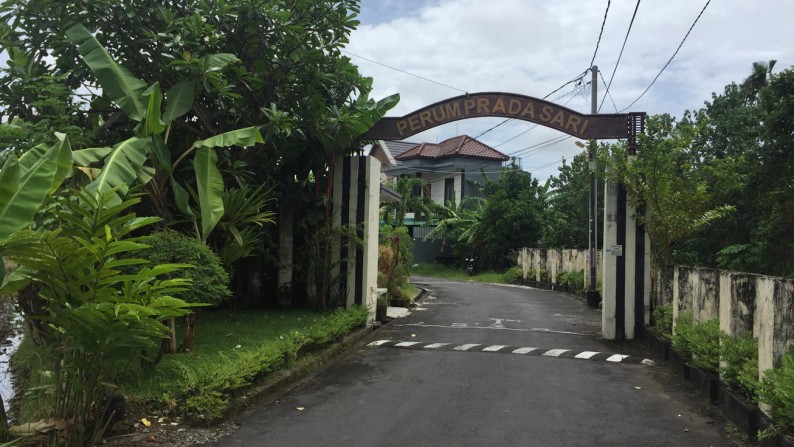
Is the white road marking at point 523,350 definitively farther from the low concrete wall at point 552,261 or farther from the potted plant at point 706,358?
the low concrete wall at point 552,261

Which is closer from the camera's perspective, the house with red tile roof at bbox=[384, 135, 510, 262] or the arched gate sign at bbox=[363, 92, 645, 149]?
the arched gate sign at bbox=[363, 92, 645, 149]

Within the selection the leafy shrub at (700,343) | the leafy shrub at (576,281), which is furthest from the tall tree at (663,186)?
the leafy shrub at (576,281)

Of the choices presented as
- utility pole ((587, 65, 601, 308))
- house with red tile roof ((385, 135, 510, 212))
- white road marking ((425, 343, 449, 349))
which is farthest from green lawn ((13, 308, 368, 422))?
house with red tile roof ((385, 135, 510, 212))

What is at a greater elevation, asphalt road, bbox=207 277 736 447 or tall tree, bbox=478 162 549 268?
tall tree, bbox=478 162 549 268

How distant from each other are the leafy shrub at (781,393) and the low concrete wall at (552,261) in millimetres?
15558

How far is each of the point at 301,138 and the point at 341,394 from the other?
494cm

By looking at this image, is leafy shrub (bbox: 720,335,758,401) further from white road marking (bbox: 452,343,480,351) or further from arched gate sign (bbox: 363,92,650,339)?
arched gate sign (bbox: 363,92,650,339)

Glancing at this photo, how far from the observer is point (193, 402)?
18.4 feet

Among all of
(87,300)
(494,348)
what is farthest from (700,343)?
(87,300)

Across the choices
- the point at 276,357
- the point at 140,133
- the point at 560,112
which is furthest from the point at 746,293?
the point at 140,133

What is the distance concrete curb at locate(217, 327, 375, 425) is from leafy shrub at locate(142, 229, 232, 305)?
1092 millimetres

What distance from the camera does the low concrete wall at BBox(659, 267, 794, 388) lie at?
5.25 m

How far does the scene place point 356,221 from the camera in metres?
11.8

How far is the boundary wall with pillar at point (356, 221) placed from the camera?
1163 centimetres
